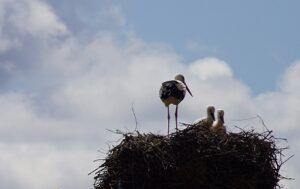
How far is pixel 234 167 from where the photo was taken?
1058 centimetres

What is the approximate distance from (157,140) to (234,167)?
104 cm

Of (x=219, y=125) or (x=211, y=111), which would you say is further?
(x=211, y=111)

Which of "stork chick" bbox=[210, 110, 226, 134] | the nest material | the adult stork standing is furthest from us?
the adult stork standing

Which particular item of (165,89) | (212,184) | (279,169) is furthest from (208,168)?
(165,89)

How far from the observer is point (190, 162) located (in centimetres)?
1043

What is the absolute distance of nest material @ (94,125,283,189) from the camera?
34.1 feet

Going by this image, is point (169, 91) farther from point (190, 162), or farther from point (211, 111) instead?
point (190, 162)

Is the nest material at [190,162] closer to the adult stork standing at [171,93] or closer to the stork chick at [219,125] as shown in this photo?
the stork chick at [219,125]

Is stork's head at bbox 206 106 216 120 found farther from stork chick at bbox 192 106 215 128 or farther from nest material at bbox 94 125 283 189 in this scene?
nest material at bbox 94 125 283 189

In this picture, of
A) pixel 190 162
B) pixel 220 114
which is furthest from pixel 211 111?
pixel 190 162

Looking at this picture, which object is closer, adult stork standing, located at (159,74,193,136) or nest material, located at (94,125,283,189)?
nest material, located at (94,125,283,189)

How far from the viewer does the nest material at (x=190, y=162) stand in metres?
10.4

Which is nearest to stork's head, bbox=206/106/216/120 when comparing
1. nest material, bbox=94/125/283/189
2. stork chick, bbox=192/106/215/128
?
stork chick, bbox=192/106/215/128

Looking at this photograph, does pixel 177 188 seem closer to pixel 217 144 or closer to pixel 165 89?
pixel 217 144
